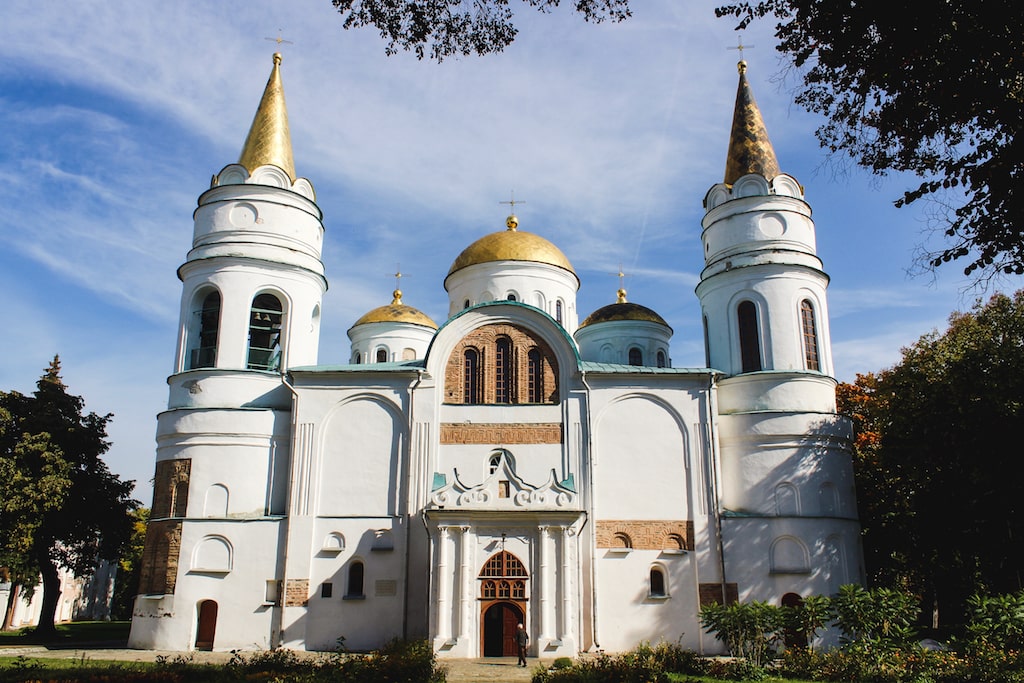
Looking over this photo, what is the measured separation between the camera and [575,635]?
19203 mm

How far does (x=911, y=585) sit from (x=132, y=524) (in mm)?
28185

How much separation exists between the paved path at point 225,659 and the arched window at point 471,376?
6.74 meters

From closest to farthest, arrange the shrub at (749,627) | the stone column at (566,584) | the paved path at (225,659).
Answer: the paved path at (225,659), the shrub at (749,627), the stone column at (566,584)

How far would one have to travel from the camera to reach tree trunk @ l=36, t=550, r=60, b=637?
26.0 m

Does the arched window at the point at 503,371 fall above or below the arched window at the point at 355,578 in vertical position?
above

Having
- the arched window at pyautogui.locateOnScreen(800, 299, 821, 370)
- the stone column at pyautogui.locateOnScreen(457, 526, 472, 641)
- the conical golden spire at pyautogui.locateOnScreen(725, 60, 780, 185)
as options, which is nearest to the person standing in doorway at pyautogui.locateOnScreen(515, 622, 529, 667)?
the stone column at pyautogui.locateOnScreen(457, 526, 472, 641)

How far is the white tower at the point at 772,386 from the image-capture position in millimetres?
21016

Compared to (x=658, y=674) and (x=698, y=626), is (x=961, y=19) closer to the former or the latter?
(x=658, y=674)

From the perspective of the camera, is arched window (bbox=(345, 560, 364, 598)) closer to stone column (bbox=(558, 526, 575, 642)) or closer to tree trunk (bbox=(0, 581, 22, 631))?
stone column (bbox=(558, 526, 575, 642))

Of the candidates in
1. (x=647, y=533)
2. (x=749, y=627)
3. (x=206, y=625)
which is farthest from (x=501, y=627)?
(x=206, y=625)

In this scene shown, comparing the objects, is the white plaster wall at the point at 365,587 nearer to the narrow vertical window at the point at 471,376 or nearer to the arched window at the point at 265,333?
the narrow vertical window at the point at 471,376

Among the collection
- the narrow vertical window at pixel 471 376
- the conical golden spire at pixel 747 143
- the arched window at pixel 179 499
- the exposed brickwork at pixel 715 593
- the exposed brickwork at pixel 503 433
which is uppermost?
the conical golden spire at pixel 747 143

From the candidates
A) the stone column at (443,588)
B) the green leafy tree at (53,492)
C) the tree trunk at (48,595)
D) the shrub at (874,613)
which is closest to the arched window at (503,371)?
the stone column at (443,588)

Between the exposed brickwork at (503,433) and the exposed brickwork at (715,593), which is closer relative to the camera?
the exposed brickwork at (715,593)
